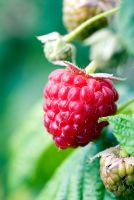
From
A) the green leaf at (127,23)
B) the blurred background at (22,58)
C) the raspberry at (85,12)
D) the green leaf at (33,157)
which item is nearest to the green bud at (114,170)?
the green leaf at (127,23)

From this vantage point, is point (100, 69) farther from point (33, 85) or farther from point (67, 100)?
point (33, 85)

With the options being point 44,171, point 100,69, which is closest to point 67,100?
point 100,69

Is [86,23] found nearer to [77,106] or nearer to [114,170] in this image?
[77,106]

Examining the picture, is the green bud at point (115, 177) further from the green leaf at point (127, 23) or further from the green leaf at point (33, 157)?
the green leaf at point (33, 157)

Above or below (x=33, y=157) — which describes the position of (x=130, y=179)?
below

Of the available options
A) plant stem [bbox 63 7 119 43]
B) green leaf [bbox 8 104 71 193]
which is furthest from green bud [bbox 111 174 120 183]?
green leaf [bbox 8 104 71 193]

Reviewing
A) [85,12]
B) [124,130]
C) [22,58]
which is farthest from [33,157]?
[22,58]

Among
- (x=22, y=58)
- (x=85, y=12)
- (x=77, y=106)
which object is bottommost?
(x=77, y=106)

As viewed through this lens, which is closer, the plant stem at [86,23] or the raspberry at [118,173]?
the raspberry at [118,173]
